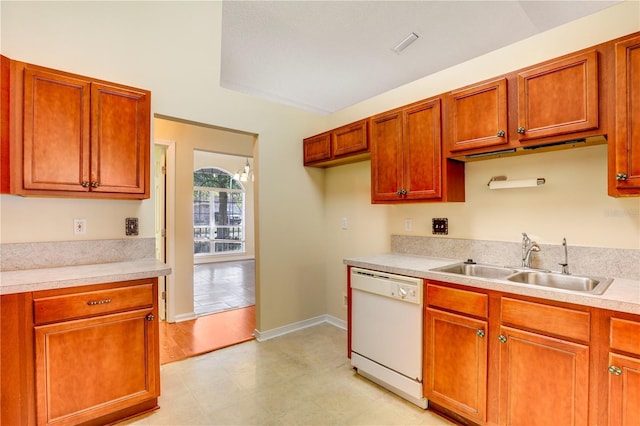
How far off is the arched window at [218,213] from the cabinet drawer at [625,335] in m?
8.27

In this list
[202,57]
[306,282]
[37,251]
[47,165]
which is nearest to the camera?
[47,165]

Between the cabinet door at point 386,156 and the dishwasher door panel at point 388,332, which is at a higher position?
the cabinet door at point 386,156

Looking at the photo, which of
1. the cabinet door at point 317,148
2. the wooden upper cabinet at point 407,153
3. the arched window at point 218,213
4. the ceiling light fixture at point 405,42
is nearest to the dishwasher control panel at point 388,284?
the wooden upper cabinet at point 407,153

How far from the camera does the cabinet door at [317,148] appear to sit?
321cm

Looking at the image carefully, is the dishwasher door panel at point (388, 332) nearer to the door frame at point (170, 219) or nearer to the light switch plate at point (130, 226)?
the light switch plate at point (130, 226)

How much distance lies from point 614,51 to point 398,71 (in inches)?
95.9

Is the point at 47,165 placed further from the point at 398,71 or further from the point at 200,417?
the point at 398,71

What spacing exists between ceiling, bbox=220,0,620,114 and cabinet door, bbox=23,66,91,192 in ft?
4.74

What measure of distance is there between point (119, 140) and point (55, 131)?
1.11 ft

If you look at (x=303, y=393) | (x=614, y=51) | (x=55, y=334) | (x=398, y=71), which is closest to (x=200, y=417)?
(x=303, y=393)

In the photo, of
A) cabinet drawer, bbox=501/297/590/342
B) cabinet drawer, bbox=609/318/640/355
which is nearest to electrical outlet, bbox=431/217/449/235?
cabinet drawer, bbox=501/297/590/342

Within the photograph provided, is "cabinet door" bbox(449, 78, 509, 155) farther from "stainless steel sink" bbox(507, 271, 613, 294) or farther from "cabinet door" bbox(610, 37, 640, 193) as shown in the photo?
"stainless steel sink" bbox(507, 271, 613, 294)

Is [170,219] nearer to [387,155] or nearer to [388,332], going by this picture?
[387,155]

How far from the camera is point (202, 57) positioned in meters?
2.72
